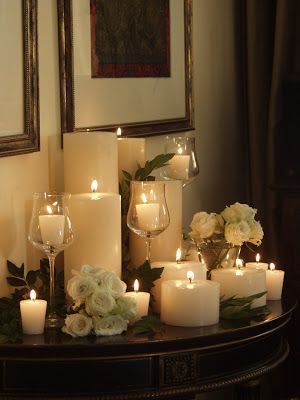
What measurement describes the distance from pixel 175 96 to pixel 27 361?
Result: 4.52ft

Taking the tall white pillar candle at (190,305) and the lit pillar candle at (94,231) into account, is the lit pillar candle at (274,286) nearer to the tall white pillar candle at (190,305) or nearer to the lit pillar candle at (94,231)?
the tall white pillar candle at (190,305)

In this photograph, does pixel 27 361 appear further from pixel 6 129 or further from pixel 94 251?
pixel 6 129

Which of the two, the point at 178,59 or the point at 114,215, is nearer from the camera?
the point at 114,215

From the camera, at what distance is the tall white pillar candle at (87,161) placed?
6.75ft

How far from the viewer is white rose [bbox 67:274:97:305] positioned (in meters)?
1.74

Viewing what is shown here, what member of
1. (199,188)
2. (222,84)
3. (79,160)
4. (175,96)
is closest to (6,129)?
(79,160)

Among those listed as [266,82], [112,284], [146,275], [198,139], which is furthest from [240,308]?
[266,82]

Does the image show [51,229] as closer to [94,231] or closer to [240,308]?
[94,231]

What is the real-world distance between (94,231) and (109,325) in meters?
0.28

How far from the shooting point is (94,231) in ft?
6.37

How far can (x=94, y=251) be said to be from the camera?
195 cm

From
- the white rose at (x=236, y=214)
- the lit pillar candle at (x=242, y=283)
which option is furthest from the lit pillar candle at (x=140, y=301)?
the white rose at (x=236, y=214)

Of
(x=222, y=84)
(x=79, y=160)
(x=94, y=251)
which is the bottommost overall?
(x=94, y=251)

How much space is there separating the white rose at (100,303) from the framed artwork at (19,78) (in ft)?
1.31
